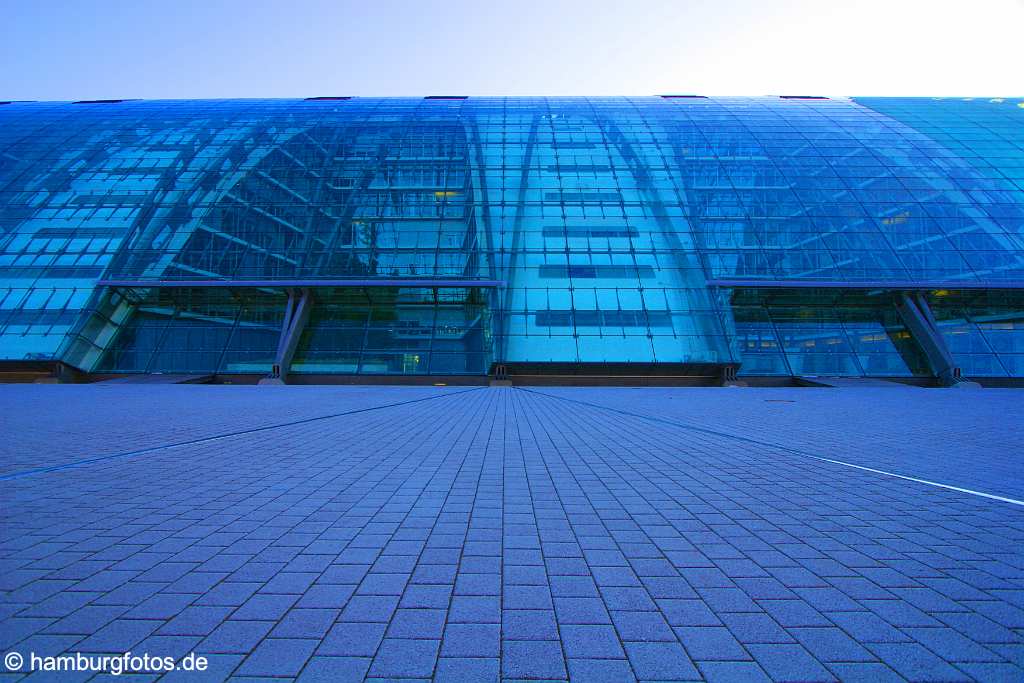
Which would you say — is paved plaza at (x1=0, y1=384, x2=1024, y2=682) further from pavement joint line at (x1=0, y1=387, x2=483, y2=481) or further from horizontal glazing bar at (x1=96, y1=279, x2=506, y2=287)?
horizontal glazing bar at (x1=96, y1=279, x2=506, y2=287)

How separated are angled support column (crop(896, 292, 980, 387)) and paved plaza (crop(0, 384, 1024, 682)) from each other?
72.1 ft

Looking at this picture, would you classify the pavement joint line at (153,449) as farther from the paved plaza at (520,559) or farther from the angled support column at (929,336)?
the angled support column at (929,336)

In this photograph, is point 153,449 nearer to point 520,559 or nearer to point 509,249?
point 520,559

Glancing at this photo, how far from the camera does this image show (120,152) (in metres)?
34.3

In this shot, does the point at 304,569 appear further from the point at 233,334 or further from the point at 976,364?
the point at 976,364

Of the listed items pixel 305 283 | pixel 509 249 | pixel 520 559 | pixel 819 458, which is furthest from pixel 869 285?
pixel 305 283

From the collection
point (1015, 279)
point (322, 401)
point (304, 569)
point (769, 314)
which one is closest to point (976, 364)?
point (1015, 279)

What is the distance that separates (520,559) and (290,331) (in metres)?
25.9

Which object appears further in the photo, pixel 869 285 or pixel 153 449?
pixel 869 285

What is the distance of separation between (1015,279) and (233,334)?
4261cm

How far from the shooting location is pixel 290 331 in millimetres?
26625

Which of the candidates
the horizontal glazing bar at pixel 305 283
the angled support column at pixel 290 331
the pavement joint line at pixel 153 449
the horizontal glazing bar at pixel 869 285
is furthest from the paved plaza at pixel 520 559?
the horizontal glazing bar at pixel 869 285

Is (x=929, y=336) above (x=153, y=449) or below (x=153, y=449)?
above

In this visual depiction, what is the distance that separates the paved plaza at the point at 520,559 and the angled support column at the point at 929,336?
22.0 meters
